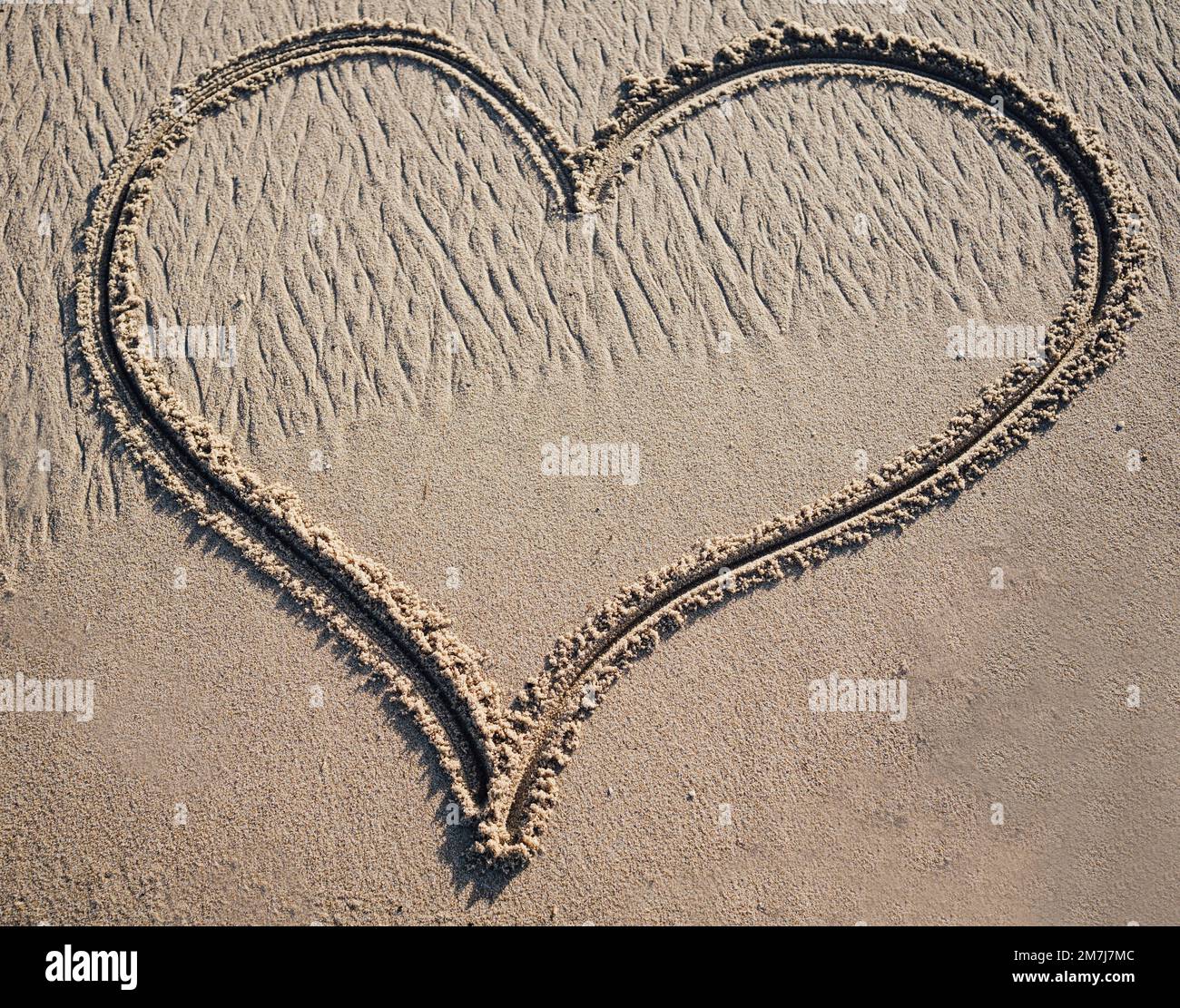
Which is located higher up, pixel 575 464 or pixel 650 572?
pixel 575 464

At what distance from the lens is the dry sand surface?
6.34 metres

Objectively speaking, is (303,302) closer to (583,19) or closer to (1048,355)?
(583,19)

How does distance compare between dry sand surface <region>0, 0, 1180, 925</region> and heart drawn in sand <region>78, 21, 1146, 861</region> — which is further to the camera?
heart drawn in sand <region>78, 21, 1146, 861</region>

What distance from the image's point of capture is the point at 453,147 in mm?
7941

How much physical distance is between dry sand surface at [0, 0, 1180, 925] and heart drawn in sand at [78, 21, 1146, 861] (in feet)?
0.12

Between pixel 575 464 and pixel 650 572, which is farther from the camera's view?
pixel 575 464

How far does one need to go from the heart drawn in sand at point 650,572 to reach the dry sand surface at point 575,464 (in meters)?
0.04

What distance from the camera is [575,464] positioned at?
7.14 meters

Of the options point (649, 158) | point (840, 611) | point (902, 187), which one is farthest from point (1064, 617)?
point (649, 158)

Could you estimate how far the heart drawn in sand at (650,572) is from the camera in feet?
21.4

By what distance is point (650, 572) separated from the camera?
6.84 m

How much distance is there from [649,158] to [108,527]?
5.40 m

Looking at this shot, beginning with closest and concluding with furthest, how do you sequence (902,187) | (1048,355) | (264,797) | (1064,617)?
(264,797)
(1064,617)
(1048,355)
(902,187)

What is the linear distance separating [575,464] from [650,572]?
3.47 ft
